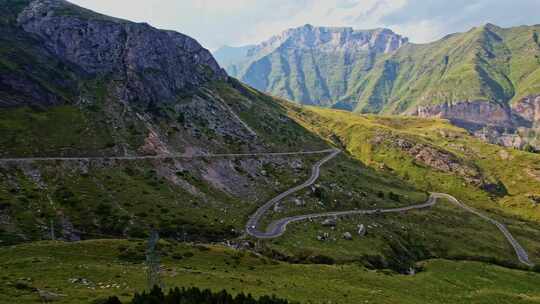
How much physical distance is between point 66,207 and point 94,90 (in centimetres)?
9117

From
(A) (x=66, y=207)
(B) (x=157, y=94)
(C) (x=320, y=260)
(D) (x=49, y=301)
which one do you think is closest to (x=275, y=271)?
(C) (x=320, y=260)

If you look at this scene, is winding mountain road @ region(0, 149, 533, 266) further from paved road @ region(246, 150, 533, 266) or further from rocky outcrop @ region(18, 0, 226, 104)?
rocky outcrop @ region(18, 0, 226, 104)

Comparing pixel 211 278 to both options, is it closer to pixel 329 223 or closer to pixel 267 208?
pixel 329 223

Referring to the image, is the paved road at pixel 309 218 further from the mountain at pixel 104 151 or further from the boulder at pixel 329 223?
the boulder at pixel 329 223

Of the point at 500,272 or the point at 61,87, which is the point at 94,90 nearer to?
the point at 61,87

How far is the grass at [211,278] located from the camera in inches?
1639

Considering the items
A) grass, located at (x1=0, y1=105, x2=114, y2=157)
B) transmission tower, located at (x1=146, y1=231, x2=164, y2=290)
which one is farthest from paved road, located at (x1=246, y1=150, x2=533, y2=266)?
grass, located at (x1=0, y1=105, x2=114, y2=157)

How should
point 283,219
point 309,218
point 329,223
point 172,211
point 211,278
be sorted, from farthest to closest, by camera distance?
1. point 309,218
2. point 283,219
3. point 329,223
4. point 172,211
5. point 211,278

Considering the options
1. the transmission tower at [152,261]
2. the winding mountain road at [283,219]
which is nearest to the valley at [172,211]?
the transmission tower at [152,261]

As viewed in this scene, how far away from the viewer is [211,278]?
49812 millimetres

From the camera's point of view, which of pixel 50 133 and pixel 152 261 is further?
pixel 50 133

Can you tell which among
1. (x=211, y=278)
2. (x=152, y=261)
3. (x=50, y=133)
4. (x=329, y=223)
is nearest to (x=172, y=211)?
(x=329, y=223)

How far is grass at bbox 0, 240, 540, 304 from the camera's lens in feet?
137

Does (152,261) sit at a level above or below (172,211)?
above
